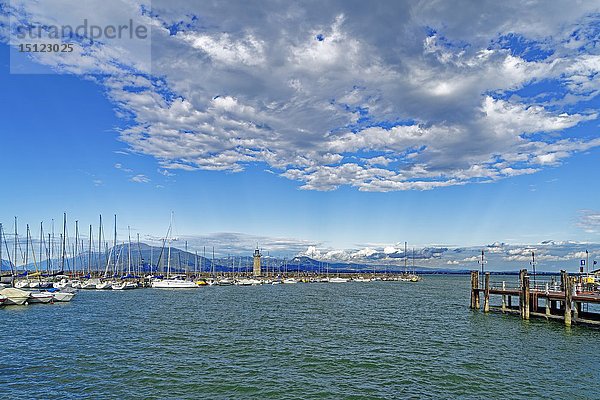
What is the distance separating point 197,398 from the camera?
24156mm

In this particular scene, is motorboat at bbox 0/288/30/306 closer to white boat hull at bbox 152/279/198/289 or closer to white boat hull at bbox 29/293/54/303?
white boat hull at bbox 29/293/54/303

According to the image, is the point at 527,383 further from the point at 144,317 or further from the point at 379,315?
the point at 144,317

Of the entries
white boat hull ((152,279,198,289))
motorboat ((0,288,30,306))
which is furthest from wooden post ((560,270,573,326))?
white boat hull ((152,279,198,289))

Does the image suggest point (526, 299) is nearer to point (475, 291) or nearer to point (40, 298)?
point (475, 291)

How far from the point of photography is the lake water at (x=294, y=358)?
85.2ft

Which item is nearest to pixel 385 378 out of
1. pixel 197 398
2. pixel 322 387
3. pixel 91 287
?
pixel 322 387

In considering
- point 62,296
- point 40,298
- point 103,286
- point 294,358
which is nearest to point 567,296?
point 294,358

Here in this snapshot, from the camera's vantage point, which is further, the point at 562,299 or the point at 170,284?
the point at 170,284

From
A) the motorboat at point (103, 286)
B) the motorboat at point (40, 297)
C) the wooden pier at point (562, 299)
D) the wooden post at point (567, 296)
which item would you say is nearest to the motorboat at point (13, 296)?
the motorboat at point (40, 297)

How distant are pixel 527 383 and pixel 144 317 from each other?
1905 inches

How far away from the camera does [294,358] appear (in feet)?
111

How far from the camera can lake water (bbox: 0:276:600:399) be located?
2597cm

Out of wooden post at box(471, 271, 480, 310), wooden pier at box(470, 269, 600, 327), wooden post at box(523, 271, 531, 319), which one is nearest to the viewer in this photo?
wooden pier at box(470, 269, 600, 327)

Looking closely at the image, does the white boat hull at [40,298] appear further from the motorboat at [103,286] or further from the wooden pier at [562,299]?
the wooden pier at [562,299]
